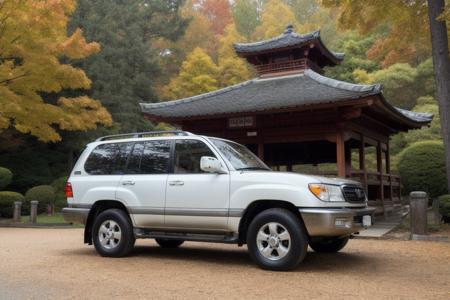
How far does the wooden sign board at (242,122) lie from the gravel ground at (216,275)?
21.4 ft

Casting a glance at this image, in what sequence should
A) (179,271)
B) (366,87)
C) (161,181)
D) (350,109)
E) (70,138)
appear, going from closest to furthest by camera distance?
(179,271)
(161,181)
(366,87)
(350,109)
(70,138)

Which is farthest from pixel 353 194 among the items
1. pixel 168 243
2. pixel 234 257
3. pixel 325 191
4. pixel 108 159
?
pixel 108 159

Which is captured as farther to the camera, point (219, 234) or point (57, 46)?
point (57, 46)

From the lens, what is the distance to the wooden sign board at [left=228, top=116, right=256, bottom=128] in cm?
1475

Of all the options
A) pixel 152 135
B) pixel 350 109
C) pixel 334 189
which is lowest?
pixel 334 189

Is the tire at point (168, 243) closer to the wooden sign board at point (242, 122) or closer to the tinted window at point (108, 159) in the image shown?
the tinted window at point (108, 159)

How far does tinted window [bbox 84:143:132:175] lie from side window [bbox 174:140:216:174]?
Result: 103 centimetres

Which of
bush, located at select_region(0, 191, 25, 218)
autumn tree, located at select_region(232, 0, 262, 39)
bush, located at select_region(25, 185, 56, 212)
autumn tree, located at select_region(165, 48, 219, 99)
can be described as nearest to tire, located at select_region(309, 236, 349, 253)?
bush, located at select_region(0, 191, 25, 218)

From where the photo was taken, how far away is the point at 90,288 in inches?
210

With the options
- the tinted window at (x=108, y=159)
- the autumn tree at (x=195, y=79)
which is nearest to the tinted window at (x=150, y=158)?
the tinted window at (x=108, y=159)

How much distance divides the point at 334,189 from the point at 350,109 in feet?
22.8

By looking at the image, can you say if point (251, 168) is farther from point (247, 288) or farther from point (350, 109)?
point (350, 109)

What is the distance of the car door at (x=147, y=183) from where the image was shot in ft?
23.9

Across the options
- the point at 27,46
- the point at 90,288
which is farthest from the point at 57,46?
the point at 90,288
